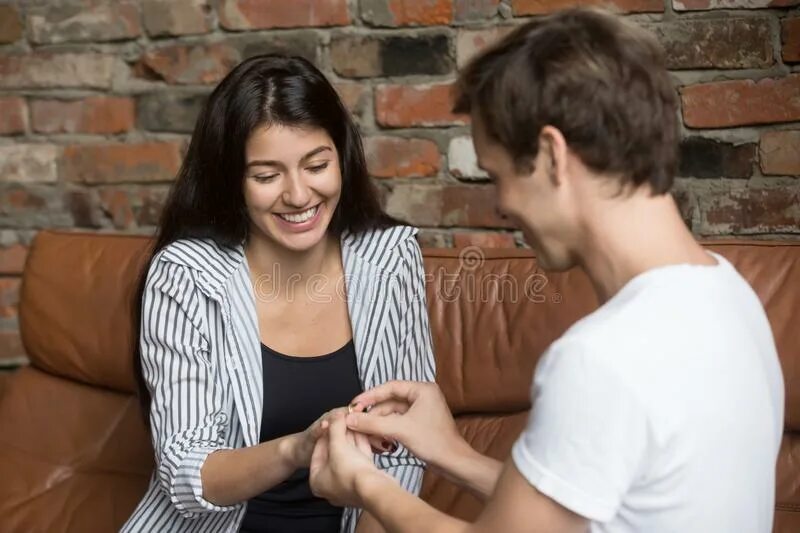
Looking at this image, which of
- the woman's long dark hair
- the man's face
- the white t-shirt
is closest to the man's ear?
the man's face

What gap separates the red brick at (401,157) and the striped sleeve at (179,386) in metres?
0.64

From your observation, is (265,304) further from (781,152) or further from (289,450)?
(781,152)

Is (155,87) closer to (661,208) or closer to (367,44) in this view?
(367,44)

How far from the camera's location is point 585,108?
0.93 metres

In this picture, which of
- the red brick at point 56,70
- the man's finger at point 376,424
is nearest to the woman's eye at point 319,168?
the man's finger at point 376,424

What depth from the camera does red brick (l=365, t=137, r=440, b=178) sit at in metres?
2.09

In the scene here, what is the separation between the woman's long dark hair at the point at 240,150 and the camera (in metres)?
1.56

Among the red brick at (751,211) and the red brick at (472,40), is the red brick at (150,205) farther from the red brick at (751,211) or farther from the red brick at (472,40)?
the red brick at (751,211)

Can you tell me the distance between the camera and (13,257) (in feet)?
8.01

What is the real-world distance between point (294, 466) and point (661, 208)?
648 millimetres

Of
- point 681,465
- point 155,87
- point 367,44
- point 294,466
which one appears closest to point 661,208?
point 681,465

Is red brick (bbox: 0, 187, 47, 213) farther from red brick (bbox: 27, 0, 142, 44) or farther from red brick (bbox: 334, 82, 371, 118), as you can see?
red brick (bbox: 334, 82, 371, 118)

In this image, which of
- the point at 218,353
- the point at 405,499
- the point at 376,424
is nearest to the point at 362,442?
the point at 376,424

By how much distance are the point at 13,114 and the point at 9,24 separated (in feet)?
0.67
